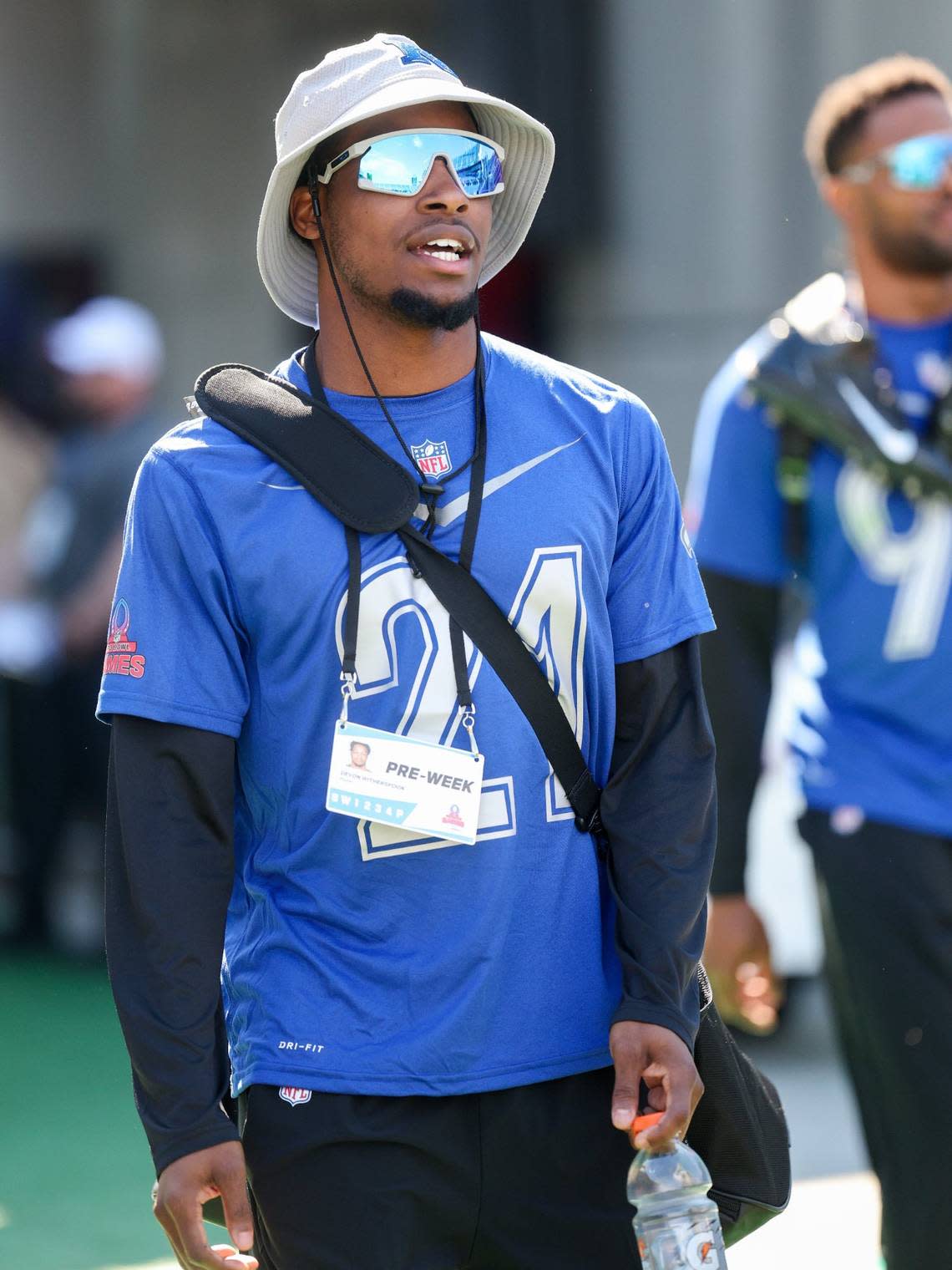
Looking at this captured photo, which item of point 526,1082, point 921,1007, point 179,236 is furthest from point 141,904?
point 179,236

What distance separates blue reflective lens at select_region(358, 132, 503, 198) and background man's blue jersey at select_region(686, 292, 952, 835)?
142cm

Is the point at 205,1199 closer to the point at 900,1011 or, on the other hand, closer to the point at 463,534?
the point at 463,534

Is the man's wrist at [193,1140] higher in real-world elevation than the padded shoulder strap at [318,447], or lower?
lower

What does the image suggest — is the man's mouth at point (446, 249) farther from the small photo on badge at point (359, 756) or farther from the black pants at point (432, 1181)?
the black pants at point (432, 1181)

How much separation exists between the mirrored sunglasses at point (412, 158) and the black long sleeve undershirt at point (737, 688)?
1530mm

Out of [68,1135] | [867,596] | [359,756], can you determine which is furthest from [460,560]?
[68,1135]

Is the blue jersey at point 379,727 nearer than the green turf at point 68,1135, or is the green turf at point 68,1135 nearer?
the blue jersey at point 379,727

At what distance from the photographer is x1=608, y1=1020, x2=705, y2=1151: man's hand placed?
3.03 m

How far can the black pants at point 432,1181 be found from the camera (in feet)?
9.95

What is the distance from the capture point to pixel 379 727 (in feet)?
10.1

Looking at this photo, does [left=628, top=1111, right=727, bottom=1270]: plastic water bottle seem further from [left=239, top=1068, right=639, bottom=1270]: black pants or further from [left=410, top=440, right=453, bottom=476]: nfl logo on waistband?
[left=410, top=440, right=453, bottom=476]: nfl logo on waistband

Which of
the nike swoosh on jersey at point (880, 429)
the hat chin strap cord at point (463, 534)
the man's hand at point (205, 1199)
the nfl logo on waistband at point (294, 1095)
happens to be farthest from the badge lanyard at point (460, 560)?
the nike swoosh on jersey at point (880, 429)

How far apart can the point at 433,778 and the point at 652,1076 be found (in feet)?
1.75

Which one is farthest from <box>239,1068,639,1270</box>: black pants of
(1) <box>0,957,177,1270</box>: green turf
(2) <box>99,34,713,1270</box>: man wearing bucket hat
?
(1) <box>0,957,177,1270</box>: green turf
